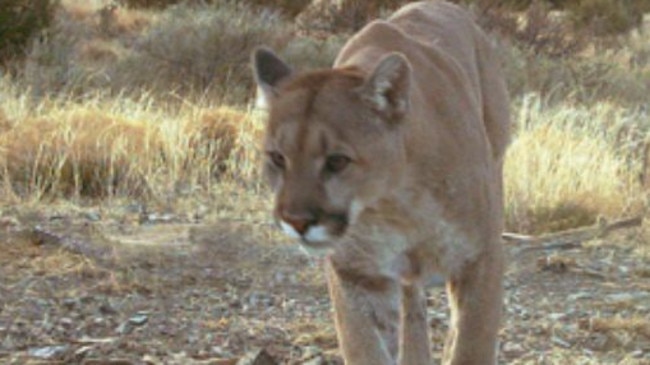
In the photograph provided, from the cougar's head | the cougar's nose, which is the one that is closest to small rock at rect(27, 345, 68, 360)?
the cougar's head

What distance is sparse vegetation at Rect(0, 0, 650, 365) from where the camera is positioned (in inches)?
251

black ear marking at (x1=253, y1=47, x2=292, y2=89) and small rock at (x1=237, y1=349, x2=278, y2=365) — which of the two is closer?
black ear marking at (x1=253, y1=47, x2=292, y2=89)

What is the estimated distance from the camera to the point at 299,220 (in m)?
3.86

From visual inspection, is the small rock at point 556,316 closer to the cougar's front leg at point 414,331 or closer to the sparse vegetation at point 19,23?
the cougar's front leg at point 414,331

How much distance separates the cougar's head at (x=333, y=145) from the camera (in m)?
3.90

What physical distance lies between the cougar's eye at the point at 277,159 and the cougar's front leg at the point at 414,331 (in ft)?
4.68

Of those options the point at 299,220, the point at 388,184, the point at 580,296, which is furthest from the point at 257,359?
the point at 580,296

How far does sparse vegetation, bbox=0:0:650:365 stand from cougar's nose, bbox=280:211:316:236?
1.88 metres

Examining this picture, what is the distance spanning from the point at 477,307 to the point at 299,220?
3.17 feet

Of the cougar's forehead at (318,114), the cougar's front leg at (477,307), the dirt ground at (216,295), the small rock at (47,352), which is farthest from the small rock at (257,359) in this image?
the cougar's forehead at (318,114)

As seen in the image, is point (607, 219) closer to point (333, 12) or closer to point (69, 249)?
point (69, 249)

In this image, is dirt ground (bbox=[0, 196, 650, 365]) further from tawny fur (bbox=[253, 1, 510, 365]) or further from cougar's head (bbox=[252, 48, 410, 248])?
cougar's head (bbox=[252, 48, 410, 248])

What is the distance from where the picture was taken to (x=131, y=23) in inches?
949

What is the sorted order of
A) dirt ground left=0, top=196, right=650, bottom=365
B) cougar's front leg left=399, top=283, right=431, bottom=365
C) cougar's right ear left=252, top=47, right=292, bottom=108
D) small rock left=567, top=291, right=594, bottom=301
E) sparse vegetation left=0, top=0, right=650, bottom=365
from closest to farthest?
cougar's right ear left=252, top=47, right=292, bottom=108
cougar's front leg left=399, top=283, right=431, bottom=365
dirt ground left=0, top=196, right=650, bottom=365
sparse vegetation left=0, top=0, right=650, bottom=365
small rock left=567, top=291, right=594, bottom=301
